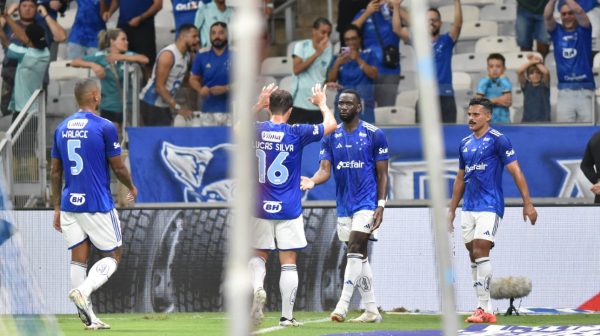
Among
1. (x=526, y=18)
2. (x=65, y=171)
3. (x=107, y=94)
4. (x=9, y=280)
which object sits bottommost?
(x=9, y=280)

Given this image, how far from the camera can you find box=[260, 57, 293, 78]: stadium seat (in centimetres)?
1817

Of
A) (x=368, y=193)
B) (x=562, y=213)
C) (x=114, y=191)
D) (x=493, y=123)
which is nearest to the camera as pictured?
(x=368, y=193)

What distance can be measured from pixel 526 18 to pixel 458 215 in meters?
4.65

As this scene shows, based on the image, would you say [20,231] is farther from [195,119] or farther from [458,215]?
[458,215]

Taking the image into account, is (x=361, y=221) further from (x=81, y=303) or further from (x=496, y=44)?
(x=496, y=44)

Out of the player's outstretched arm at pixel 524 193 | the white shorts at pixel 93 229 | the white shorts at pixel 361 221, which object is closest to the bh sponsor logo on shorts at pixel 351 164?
the white shorts at pixel 361 221

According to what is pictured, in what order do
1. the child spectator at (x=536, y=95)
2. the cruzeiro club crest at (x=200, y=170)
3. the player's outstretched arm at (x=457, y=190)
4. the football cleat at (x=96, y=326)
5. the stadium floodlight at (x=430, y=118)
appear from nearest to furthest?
the stadium floodlight at (x=430, y=118), the football cleat at (x=96, y=326), the player's outstretched arm at (x=457, y=190), the child spectator at (x=536, y=95), the cruzeiro club crest at (x=200, y=170)

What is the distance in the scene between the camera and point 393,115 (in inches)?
611

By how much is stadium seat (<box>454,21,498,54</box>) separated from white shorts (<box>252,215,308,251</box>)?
7666 millimetres

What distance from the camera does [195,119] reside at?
51.8 ft

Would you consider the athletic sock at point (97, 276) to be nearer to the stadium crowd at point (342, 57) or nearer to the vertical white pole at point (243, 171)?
the stadium crowd at point (342, 57)

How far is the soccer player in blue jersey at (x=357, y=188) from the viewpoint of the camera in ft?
38.8

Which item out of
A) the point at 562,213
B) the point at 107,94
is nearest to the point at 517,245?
the point at 562,213

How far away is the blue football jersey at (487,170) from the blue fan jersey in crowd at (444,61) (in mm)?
3370
